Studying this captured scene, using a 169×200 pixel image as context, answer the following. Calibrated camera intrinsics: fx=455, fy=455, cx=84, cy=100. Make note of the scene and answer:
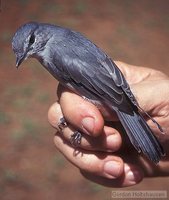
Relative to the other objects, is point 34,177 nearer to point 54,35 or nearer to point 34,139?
point 34,139

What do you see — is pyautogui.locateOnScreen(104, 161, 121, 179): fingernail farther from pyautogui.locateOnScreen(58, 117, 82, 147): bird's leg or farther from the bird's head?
the bird's head

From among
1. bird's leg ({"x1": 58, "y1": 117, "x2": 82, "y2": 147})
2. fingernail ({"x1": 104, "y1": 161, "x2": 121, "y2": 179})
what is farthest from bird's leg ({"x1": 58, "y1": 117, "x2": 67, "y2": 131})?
fingernail ({"x1": 104, "y1": 161, "x2": 121, "y2": 179})

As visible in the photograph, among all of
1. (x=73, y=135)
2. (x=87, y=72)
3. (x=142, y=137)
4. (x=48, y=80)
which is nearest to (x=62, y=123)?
(x=73, y=135)

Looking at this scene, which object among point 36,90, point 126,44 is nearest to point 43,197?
point 36,90

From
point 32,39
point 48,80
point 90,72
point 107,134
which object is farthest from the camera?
point 48,80

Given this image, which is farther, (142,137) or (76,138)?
(76,138)

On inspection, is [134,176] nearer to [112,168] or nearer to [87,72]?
[112,168]
